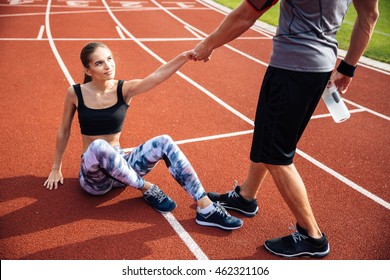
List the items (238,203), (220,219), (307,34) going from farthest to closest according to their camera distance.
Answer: (238,203), (220,219), (307,34)

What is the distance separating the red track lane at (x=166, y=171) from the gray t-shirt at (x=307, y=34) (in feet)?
5.00

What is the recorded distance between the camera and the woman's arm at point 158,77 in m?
3.08

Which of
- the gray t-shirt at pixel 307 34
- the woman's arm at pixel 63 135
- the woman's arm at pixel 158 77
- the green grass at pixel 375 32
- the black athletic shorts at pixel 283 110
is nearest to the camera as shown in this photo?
the gray t-shirt at pixel 307 34

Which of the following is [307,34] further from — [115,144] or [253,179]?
[115,144]

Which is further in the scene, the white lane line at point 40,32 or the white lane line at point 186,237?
the white lane line at point 40,32

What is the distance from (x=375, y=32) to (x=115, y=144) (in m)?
10.8

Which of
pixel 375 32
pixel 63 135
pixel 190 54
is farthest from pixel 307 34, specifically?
pixel 375 32

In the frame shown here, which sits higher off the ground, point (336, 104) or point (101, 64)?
point (101, 64)

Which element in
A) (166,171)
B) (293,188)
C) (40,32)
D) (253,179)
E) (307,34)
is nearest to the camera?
(307,34)

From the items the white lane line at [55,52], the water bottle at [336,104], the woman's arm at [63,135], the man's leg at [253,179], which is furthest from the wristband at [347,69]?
the white lane line at [55,52]

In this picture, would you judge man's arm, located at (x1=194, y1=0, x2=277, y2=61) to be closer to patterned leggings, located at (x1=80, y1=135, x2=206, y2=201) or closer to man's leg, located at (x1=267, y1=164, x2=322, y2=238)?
patterned leggings, located at (x1=80, y1=135, x2=206, y2=201)

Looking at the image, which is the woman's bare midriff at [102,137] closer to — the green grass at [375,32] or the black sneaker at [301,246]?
the black sneaker at [301,246]

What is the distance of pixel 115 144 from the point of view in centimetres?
341

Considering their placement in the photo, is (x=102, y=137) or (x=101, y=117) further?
(x=102, y=137)
